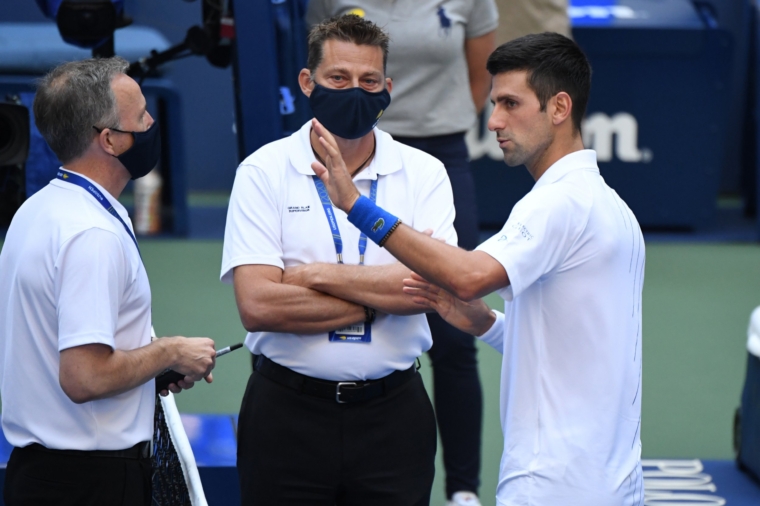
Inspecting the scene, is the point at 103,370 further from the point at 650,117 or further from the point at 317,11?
the point at 650,117

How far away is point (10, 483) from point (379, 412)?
0.87 m

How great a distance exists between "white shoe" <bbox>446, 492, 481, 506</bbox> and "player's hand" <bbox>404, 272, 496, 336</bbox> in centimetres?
138

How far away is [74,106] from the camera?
2.36 m

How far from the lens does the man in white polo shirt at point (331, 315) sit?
2639mm

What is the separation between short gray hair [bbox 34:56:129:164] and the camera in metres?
2.36

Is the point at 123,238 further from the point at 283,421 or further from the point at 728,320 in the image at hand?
the point at 728,320

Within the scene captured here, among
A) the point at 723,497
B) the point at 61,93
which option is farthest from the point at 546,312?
the point at 723,497

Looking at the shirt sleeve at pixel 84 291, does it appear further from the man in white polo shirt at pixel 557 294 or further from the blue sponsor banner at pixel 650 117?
the blue sponsor banner at pixel 650 117

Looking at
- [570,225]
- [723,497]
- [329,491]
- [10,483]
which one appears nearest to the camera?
[570,225]

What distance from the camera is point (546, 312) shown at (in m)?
2.29

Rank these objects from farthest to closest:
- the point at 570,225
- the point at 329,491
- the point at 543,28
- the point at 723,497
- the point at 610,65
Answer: the point at 610,65 → the point at 543,28 → the point at 723,497 → the point at 329,491 → the point at 570,225

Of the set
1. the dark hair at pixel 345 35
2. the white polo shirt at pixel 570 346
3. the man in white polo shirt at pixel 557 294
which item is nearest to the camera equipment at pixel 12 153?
the dark hair at pixel 345 35

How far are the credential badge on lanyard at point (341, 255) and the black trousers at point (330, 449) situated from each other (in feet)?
0.51

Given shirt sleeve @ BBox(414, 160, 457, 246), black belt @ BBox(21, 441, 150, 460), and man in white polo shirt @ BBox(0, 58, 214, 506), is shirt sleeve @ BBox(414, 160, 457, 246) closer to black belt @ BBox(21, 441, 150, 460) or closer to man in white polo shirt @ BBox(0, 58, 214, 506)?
man in white polo shirt @ BBox(0, 58, 214, 506)
